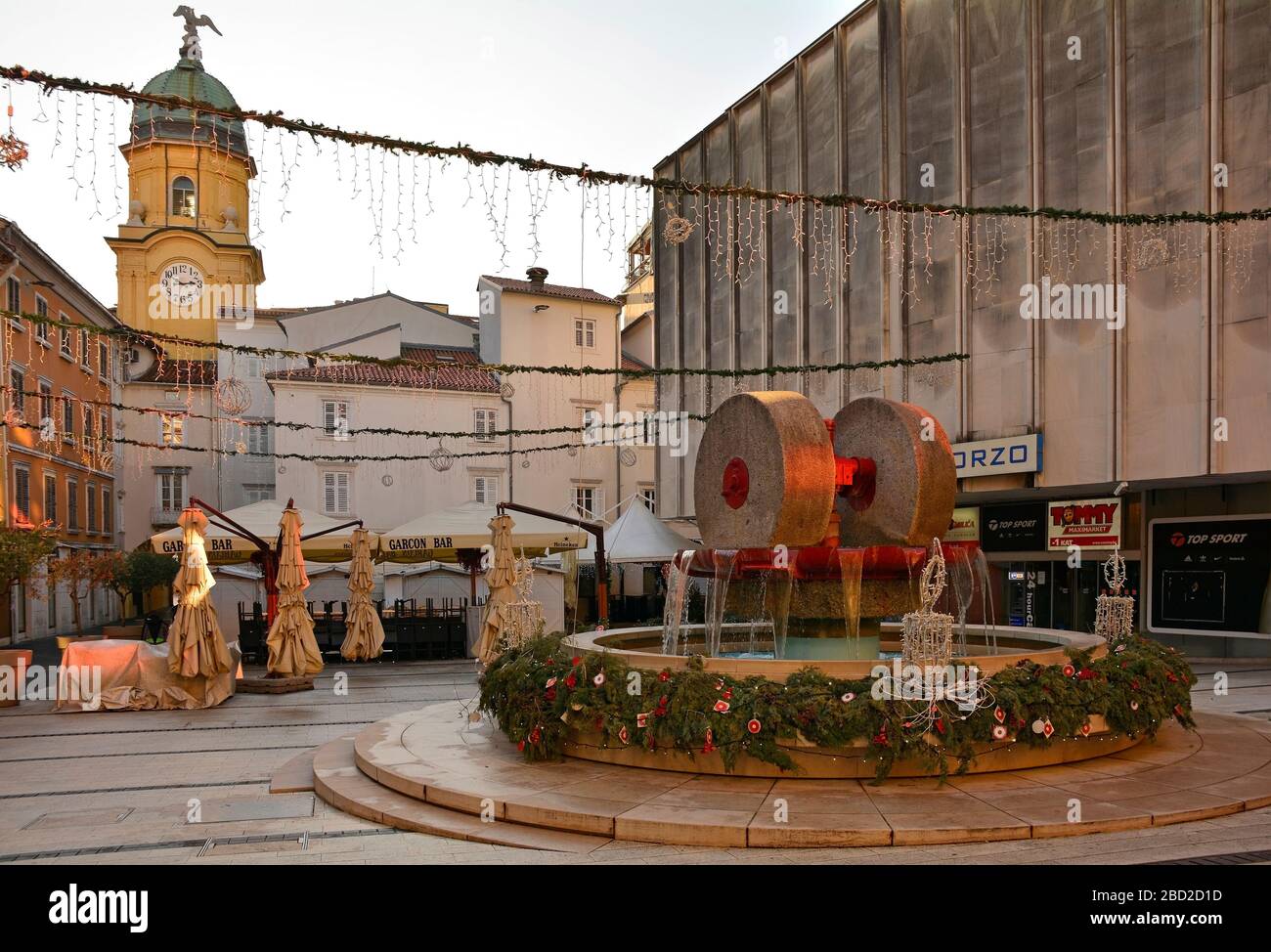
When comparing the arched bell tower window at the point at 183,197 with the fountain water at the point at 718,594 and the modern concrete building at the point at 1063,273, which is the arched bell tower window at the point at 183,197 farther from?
the fountain water at the point at 718,594

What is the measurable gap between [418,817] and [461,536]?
1461 cm

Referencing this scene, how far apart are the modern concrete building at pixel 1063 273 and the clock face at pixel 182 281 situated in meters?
33.5

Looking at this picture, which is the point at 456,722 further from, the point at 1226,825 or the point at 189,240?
the point at 189,240

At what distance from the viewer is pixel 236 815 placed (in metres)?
8.29

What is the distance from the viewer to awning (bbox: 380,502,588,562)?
22078 mm

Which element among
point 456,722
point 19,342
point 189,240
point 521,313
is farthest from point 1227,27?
point 189,240

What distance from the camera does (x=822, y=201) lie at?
10.7m

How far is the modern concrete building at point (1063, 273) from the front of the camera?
18.3m

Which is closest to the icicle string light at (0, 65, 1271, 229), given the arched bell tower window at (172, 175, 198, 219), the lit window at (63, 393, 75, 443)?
the lit window at (63, 393, 75, 443)

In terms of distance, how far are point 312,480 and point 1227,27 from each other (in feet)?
112

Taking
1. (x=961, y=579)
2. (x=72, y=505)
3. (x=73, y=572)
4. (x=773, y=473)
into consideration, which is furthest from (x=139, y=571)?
(x=961, y=579)

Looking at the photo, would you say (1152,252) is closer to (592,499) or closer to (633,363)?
(592,499)

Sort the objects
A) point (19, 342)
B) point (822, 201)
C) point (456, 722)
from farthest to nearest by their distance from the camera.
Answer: point (19, 342) → point (456, 722) → point (822, 201)

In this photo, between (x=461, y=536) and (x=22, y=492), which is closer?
(x=461, y=536)
